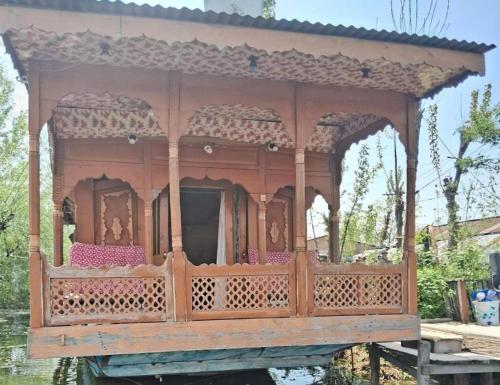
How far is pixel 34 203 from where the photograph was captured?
5410 millimetres

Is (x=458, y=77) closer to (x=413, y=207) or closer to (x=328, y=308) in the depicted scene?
(x=413, y=207)

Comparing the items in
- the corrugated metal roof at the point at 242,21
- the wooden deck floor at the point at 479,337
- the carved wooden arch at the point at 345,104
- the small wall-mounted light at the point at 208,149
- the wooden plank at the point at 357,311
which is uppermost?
the corrugated metal roof at the point at 242,21

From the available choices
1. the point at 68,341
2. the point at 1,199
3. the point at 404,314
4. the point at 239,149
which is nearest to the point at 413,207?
the point at 404,314

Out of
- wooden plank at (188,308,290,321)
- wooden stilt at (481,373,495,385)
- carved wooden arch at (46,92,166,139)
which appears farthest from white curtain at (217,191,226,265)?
wooden stilt at (481,373,495,385)

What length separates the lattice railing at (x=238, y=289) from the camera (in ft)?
18.8

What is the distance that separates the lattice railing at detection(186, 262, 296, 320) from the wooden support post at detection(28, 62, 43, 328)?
4.90ft

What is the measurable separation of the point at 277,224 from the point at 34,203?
15.2ft

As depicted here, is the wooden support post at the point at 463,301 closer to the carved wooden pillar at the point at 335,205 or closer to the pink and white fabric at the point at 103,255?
the carved wooden pillar at the point at 335,205

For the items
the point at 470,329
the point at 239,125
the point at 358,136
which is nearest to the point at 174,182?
the point at 239,125

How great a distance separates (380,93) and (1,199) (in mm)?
16379

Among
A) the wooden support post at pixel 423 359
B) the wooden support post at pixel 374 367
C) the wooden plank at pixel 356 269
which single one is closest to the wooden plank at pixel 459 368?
the wooden support post at pixel 423 359

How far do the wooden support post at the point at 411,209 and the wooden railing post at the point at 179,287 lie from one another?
106 inches

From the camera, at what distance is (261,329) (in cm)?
586

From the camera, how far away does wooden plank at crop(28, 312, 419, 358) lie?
5.29 m
